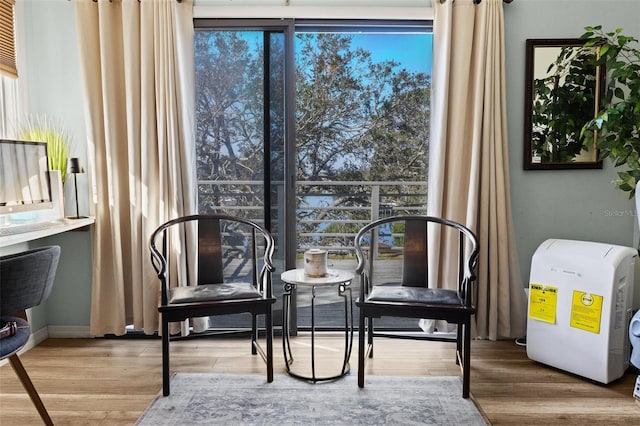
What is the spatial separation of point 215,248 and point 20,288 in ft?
4.02

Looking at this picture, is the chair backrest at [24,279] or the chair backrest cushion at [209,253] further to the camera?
the chair backrest cushion at [209,253]

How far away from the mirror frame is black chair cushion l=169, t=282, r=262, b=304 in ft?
6.28

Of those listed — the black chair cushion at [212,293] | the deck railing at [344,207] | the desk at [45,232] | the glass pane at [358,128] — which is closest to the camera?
the desk at [45,232]

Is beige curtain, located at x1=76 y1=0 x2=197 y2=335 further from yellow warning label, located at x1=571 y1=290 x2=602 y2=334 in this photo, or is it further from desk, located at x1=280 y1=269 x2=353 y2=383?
yellow warning label, located at x1=571 y1=290 x2=602 y2=334

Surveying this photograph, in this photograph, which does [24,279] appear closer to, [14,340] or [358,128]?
[14,340]

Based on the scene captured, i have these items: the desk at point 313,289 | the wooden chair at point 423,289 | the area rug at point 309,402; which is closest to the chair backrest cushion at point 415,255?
the wooden chair at point 423,289

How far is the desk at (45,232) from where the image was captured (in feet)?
7.93

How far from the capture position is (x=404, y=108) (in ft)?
16.2

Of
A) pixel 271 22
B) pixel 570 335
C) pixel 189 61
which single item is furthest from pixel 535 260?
pixel 189 61

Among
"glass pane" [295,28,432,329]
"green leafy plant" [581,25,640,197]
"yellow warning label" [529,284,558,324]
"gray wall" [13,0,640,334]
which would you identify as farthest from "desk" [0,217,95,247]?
"green leafy plant" [581,25,640,197]

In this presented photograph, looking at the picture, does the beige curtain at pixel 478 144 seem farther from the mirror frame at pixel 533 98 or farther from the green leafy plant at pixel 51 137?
the green leafy plant at pixel 51 137

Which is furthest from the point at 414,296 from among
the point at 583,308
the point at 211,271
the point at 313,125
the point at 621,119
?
the point at 313,125

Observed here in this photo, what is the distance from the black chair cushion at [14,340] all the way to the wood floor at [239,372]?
519mm

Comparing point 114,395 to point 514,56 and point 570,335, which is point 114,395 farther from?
point 514,56
